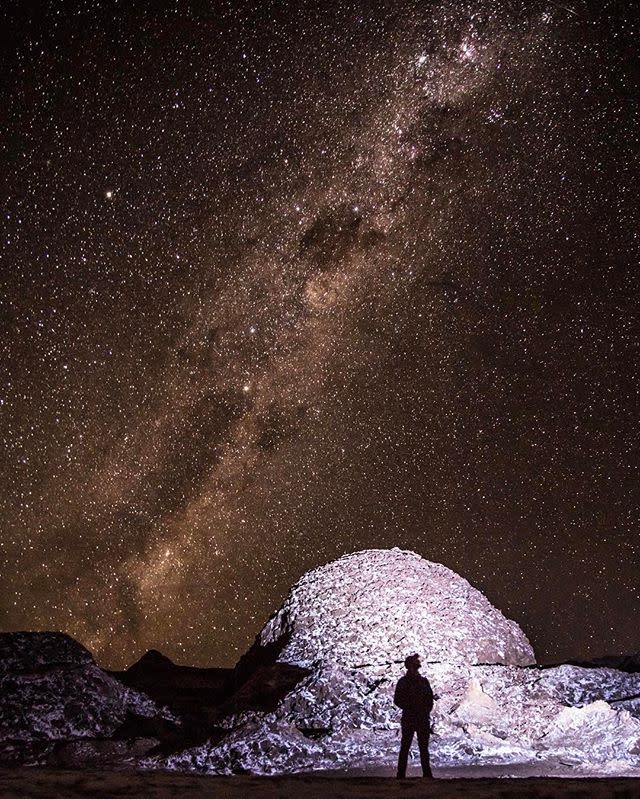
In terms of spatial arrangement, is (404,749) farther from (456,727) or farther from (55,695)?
(55,695)

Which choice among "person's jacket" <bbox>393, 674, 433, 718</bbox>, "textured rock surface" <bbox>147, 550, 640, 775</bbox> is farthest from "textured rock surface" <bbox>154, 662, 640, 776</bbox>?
"person's jacket" <bbox>393, 674, 433, 718</bbox>

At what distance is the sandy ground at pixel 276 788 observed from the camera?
4.39 meters

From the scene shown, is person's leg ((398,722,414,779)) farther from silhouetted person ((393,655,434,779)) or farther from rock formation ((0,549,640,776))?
rock formation ((0,549,640,776))

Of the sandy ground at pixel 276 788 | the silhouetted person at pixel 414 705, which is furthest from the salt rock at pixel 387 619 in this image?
the sandy ground at pixel 276 788

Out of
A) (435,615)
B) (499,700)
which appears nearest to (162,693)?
(435,615)

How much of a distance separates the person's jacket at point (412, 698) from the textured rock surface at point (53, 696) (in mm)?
5132

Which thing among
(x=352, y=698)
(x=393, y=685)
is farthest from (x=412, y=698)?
(x=393, y=685)

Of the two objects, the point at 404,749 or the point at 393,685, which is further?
the point at 393,685

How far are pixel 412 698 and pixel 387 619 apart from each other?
3831 mm

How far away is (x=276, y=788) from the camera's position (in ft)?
15.6

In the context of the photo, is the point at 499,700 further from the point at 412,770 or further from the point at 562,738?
the point at 412,770

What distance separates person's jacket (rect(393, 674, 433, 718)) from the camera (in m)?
6.93

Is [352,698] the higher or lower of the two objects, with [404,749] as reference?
higher

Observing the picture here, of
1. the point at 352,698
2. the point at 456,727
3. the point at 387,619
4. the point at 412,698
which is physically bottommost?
the point at 456,727
